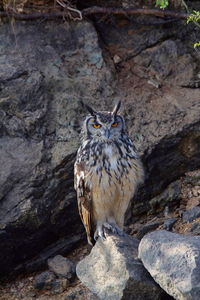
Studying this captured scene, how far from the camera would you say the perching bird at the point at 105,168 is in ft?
14.1

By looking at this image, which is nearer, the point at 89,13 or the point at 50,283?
the point at 50,283

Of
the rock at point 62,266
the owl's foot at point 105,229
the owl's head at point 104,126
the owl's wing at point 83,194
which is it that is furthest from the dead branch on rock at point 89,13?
the rock at point 62,266

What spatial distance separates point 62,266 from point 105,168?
1.20m

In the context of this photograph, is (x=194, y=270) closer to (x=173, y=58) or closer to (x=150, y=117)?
(x=150, y=117)

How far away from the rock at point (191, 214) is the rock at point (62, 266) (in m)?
1.07

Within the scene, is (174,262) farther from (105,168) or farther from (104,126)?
(104,126)

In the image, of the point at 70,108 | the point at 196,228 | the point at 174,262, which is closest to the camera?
the point at 174,262

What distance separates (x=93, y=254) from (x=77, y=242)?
3.64 ft

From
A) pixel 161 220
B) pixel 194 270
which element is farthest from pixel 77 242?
pixel 194 270

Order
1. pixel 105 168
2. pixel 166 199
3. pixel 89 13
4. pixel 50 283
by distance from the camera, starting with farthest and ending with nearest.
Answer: pixel 89 13
pixel 166 199
pixel 50 283
pixel 105 168

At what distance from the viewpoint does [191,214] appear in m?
4.96

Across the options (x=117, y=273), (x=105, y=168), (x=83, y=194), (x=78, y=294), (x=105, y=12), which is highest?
(x=105, y=12)

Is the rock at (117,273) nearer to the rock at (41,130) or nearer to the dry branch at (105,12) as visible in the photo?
the rock at (41,130)

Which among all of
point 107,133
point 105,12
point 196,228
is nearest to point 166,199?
point 196,228
